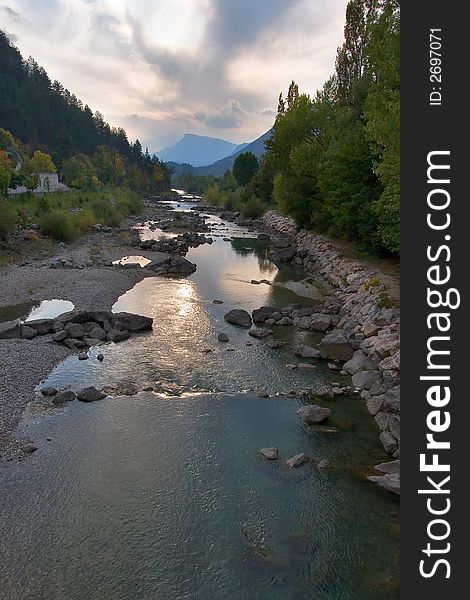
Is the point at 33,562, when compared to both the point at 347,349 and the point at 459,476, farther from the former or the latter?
the point at 347,349

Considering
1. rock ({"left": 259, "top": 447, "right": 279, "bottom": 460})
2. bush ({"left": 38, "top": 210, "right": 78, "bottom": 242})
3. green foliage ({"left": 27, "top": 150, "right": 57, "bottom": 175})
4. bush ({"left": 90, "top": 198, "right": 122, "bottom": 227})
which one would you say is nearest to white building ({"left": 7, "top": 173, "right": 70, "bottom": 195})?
green foliage ({"left": 27, "top": 150, "right": 57, "bottom": 175})

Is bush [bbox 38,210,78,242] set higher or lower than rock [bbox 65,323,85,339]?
higher

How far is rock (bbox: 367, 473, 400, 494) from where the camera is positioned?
11.9 m

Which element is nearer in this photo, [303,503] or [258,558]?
[258,558]

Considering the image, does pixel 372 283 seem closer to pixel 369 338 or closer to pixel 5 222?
pixel 369 338

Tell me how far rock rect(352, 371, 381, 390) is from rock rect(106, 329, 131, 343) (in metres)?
10.9

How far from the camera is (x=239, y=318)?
24891 millimetres

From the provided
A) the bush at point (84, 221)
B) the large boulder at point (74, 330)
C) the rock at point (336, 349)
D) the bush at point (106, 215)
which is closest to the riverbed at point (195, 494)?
the rock at point (336, 349)

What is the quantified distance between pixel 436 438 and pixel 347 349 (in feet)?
46.9

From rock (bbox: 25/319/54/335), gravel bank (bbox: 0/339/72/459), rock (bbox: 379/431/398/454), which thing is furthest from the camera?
rock (bbox: 25/319/54/335)

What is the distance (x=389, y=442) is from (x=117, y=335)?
13.5 meters

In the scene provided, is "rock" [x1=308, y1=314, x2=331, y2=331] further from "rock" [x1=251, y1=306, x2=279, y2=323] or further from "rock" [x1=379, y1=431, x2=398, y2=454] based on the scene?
"rock" [x1=379, y1=431, x2=398, y2=454]

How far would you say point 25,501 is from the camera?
11195 mm

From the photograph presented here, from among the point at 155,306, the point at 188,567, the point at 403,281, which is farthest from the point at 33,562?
the point at 155,306
